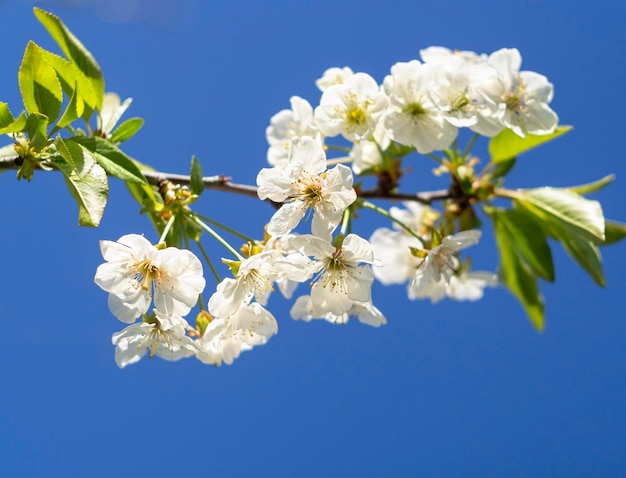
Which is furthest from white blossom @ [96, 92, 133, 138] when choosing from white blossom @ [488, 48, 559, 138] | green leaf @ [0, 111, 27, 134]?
white blossom @ [488, 48, 559, 138]

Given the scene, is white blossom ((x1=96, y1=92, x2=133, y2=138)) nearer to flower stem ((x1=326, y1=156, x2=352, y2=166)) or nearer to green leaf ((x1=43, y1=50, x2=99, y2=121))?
green leaf ((x1=43, y1=50, x2=99, y2=121))

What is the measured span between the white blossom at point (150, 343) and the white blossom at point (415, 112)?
82 centimetres

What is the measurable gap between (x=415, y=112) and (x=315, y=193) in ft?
1.70

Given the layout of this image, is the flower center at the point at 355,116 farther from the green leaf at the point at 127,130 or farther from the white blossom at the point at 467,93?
the green leaf at the point at 127,130

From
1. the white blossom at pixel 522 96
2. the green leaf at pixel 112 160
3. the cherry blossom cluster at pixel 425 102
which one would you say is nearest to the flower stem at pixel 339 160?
the cherry blossom cluster at pixel 425 102

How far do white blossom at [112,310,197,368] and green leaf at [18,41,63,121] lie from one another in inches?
21.8

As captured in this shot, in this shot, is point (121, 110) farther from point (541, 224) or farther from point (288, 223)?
point (541, 224)

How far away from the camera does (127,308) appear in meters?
1.57

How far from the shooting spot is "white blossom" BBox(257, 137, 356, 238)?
1.56 metres

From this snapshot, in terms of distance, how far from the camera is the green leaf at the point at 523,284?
2742 millimetres

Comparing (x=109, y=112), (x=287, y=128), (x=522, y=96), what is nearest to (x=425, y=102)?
(x=522, y=96)

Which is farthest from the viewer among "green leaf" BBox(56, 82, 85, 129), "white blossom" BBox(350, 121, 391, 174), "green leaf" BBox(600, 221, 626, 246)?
"green leaf" BBox(600, 221, 626, 246)

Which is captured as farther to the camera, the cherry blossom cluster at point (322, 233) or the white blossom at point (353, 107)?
the white blossom at point (353, 107)

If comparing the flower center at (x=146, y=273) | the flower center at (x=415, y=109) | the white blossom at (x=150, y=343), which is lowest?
the white blossom at (x=150, y=343)
